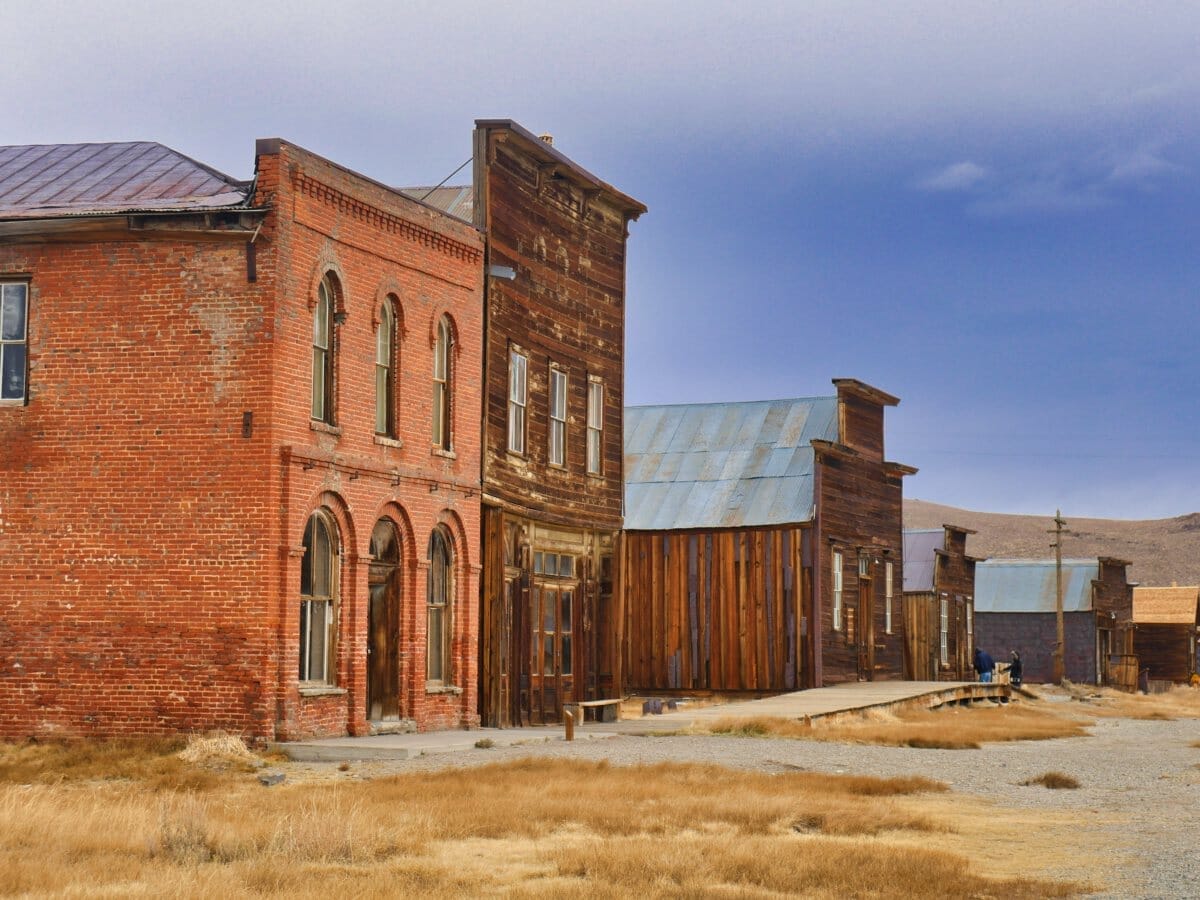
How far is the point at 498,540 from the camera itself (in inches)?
1025

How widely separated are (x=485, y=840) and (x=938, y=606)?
37.7 m

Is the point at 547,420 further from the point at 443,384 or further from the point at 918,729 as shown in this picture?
the point at 918,729

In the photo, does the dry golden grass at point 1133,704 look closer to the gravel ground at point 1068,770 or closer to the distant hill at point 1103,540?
the gravel ground at point 1068,770

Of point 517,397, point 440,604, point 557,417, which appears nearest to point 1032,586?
point 557,417

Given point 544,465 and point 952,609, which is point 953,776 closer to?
point 544,465

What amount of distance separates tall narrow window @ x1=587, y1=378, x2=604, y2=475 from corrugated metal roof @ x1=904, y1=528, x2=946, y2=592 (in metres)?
21.2

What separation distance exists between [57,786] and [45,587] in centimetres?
514

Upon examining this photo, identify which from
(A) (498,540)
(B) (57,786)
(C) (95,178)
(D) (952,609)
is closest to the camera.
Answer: (B) (57,786)

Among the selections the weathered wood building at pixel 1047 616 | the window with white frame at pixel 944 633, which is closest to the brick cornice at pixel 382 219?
the window with white frame at pixel 944 633

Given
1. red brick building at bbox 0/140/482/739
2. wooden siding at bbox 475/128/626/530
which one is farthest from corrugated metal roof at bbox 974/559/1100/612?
red brick building at bbox 0/140/482/739

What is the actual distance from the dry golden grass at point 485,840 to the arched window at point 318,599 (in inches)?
185

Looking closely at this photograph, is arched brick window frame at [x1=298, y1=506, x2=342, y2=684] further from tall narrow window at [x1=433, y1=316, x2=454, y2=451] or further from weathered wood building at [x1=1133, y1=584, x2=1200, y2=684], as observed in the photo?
weathered wood building at [x1=1133, y1=584, x2=1200, y2=684]

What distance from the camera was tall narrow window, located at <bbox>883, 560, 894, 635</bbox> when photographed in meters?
42.4

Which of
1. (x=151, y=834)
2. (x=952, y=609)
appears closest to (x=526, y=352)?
(x=151, y=834)
